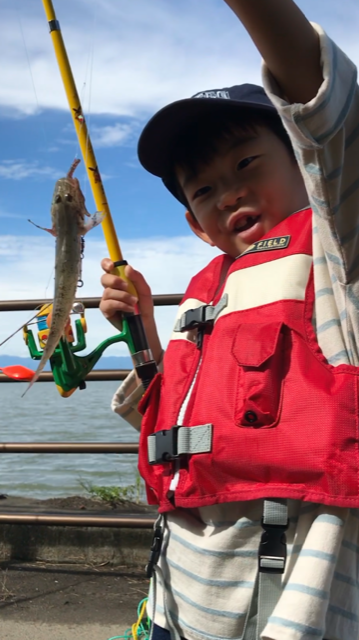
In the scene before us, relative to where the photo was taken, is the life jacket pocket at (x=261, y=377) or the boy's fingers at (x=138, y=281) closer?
the life jacket pocket at (x=261, y=377)

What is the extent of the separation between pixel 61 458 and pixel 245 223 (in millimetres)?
6163

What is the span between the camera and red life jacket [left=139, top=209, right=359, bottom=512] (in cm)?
131

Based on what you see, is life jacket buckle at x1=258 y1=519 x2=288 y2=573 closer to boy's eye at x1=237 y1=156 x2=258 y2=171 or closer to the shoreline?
boy's eye at x1=237 y1=156 x2=258 y2=171

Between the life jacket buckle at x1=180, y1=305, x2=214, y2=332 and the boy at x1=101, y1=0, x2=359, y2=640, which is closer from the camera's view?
the boy at x1=101, y1=0, x2=359, y2=640

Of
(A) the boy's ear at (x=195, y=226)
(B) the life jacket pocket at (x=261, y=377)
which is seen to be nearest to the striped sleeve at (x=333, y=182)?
(B) the life jacket pocket at (x=261, y=377)

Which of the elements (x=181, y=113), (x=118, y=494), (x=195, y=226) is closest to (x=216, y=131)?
(x=181, y=113)

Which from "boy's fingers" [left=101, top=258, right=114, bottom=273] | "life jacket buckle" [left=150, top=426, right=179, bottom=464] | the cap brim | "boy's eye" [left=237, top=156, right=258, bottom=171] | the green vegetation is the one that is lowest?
the green vegetation

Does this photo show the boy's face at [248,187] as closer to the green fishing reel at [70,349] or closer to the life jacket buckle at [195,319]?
the life jacket buckle at [195,319]

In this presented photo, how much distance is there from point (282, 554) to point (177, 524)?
13.3 inches

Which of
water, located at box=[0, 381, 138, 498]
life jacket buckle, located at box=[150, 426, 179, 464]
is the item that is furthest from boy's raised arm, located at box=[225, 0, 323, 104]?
water, located at box=[0, 381, 138, 498]

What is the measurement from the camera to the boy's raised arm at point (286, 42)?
113 centimetres

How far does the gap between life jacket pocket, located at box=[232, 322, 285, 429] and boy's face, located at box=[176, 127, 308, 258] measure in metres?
0.33

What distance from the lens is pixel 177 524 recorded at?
1.58m

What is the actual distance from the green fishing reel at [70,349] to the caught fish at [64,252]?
92mm
